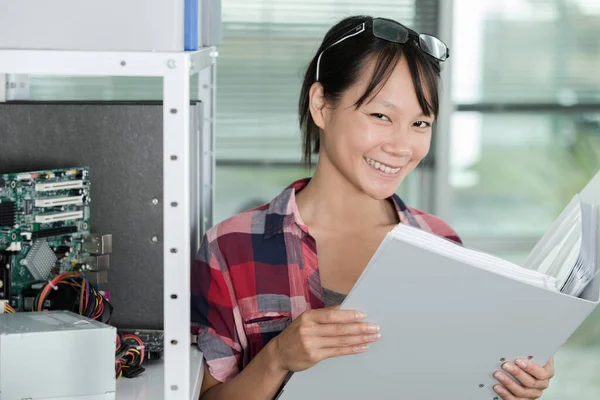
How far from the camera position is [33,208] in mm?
1218

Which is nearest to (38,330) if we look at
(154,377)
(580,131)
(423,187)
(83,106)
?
(154,377)

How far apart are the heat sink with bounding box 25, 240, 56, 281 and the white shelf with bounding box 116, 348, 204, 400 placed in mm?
207

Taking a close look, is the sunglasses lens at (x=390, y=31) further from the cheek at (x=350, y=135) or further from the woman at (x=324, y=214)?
the cheek at (x=350, y=135)

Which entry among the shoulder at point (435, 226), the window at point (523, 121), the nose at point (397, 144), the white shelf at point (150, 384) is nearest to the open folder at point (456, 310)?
the white shelf at point (150, 384)

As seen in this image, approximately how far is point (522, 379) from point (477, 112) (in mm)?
2292

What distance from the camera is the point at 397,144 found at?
1.36 metres

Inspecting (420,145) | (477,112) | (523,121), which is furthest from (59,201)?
(523,121)

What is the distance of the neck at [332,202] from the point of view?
4.94 ft

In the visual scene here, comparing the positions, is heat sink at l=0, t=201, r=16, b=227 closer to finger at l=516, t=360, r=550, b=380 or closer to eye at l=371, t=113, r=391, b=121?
eye at l=371, t=113, r=391, b=121

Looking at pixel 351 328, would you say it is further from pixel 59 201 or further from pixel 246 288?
pixel 59 201

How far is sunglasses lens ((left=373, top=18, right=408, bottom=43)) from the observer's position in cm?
142

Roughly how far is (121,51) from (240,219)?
1.99 ft

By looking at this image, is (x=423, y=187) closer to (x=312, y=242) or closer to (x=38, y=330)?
(x=312, y=242)

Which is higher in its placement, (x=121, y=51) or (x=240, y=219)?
(x=121, y=51)
